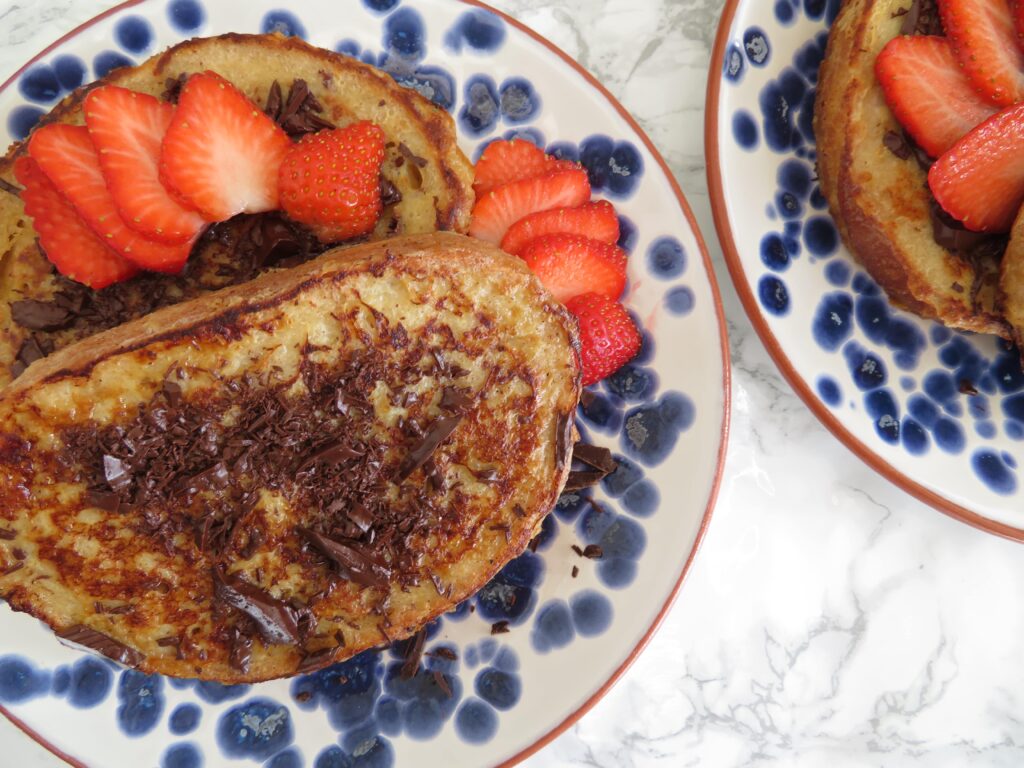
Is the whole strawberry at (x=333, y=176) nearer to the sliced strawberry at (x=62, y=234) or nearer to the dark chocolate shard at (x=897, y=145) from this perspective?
the sliced strawberry at (x=62, y=234)

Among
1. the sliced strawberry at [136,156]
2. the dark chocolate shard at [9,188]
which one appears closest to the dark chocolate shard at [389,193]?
the sliced strawberry at [136,156]

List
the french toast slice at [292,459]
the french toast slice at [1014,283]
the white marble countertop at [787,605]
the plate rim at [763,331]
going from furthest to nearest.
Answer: the white marble countertop at [787,605]
the plate rim at [763,331]
the french toast slice at [1014,283]
the french toast slice at [292,459]

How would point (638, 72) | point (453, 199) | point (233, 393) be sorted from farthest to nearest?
point (638, 72) < point (453, 199) < point (233, 393)

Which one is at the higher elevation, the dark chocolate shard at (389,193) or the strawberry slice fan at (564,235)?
the dark chocolate shard at (389,193)

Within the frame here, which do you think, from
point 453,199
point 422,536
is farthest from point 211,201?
point 422,536

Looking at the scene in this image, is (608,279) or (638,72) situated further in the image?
(638,72)

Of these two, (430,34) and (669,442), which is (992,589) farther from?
(430,34)
